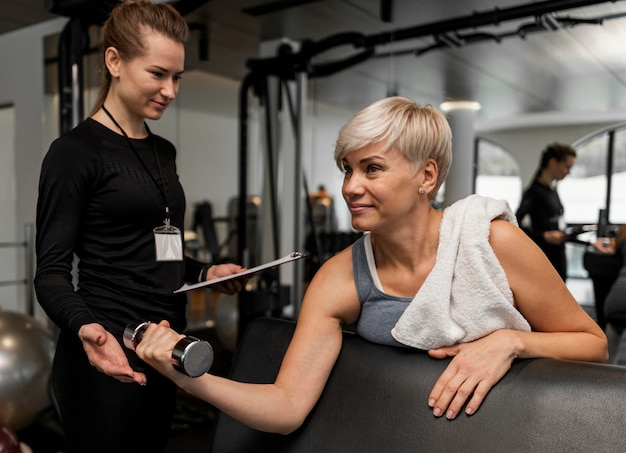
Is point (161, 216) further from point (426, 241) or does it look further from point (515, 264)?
point (515, 264)

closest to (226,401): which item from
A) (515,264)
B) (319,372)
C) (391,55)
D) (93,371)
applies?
(319,372)

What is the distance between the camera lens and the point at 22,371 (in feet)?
7.53

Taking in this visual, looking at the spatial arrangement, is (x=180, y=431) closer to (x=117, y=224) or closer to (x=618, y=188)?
(x=117, y=224)

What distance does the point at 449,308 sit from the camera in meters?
1.00

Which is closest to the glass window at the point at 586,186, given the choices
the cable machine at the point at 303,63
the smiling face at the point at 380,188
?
the cable machine at the point at 303,63

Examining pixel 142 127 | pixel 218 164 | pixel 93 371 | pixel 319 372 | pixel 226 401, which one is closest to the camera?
pixel 226 401

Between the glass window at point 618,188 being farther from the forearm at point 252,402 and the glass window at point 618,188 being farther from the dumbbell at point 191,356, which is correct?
the dumbbell at point 191,356

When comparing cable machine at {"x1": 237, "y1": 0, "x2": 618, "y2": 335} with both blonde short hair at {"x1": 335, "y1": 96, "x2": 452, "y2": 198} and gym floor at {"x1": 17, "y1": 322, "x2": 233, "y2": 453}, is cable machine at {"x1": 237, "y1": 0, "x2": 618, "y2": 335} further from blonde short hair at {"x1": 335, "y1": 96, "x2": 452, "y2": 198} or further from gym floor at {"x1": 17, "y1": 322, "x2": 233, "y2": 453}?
blonde short hair at {"x1": 335, "y1": 96, "x2": 452, "y2": 198}

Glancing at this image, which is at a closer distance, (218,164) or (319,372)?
(319,372)

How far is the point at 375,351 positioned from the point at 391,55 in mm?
1952

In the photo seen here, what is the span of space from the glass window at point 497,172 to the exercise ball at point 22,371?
6.10ft

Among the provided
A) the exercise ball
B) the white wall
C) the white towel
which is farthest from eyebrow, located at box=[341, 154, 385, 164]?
the white wall

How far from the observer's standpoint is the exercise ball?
2.27 m

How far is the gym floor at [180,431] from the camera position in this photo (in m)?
2.38
